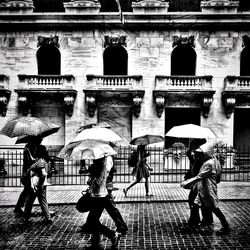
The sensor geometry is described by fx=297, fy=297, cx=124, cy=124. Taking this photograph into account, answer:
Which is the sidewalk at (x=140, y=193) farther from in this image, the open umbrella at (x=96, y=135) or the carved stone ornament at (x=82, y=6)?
the carved stone ornament at (x=82, y=6)

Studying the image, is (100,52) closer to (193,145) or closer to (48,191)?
(48,191)

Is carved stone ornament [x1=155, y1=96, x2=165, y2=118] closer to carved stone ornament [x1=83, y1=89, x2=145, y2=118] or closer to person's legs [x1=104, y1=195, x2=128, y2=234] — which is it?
carved stone ornament [x1=83, y1=89, x2=145, y2=118]

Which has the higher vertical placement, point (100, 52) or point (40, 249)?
point (100, 52)

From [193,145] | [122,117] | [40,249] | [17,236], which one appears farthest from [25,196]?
[122,117]

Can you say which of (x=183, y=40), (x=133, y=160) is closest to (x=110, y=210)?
(x=133, y=160)

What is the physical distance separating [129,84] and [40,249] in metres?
13.2

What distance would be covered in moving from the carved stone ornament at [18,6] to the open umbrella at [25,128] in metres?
13.4

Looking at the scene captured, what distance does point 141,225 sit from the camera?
709 centimetres

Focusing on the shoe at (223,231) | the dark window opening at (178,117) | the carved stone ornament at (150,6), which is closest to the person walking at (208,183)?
the shoe at (223,231)

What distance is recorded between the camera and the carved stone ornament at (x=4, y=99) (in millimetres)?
17663

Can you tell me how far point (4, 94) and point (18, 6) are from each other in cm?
539

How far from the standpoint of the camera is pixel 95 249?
5.71 m

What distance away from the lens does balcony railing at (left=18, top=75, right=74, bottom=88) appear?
17766 mm

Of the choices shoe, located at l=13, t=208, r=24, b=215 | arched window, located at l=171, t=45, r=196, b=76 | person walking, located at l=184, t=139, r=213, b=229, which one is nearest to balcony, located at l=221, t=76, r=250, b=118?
arched window, located at l=171, t=45, r=196, b=76
